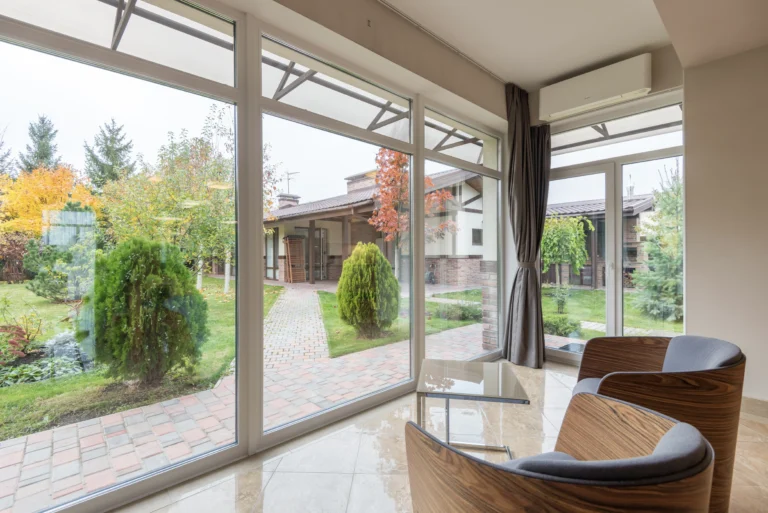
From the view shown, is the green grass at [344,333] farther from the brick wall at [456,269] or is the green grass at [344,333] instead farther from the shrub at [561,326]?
the shrub at [561,326]

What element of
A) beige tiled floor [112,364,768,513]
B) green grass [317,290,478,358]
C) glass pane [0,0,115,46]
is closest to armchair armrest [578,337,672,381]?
beige tiled floor [112,364,768,513]

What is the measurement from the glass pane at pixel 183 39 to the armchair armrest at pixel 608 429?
8.00ft

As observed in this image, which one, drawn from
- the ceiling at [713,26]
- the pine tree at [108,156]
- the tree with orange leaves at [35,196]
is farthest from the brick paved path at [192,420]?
the ceiling at [713,26]

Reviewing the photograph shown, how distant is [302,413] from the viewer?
252cm

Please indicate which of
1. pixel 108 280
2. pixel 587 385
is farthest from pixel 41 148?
pixel 587 385

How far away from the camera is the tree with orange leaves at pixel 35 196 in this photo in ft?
5.06

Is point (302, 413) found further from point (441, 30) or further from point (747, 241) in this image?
point (747, 241)

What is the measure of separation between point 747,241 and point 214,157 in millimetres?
3675

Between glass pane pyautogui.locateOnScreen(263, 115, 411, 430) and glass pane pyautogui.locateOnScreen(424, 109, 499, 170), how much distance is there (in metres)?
0.48

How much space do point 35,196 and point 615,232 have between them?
4.38 metres

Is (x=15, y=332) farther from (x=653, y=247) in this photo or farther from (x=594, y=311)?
(x=653, y=247)

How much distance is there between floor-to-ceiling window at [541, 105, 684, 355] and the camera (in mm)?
3383

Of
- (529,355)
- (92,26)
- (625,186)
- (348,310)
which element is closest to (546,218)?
(625,186)

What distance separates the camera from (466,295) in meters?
3.89
